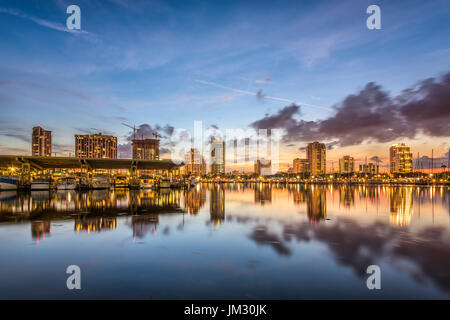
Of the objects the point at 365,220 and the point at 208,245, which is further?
the point at 365,220

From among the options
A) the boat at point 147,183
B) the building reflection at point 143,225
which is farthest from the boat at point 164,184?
the building reflection at point 143,225

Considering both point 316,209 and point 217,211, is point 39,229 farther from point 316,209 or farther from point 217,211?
point 316,209

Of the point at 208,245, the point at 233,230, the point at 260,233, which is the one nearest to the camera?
the point at 208,245

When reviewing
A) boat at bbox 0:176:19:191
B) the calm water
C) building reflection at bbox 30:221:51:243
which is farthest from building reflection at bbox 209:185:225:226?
boat at bbox 0:176:19:191

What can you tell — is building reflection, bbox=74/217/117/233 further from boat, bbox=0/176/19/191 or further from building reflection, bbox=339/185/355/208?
boat, bbox=0/176/19/191

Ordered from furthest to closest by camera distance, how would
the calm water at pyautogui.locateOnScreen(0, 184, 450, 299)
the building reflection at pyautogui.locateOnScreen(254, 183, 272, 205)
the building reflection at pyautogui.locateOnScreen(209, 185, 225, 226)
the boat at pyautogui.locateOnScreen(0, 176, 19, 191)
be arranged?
the boat at pyautogui.locateOnScreen(0, 176, 19, 191) < the building reflection at pyautogui.locateOnScreen(254, 183, 272, 205) < the building reflection at pyautogui.locateOnScreen(209, 185, 225, 226) < the calm water at pyautogui.locateOnScreen(0, 184, 450, 299)

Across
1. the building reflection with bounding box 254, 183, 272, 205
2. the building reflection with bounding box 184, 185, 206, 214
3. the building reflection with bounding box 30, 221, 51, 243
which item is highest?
the building reflection with bounding box 30, 221, 51, 243

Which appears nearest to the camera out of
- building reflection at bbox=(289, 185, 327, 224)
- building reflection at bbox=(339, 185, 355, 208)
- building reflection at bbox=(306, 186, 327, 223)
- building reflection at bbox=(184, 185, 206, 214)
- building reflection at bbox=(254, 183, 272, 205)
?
building reflection at bbox=(306, 186, 327, 223)

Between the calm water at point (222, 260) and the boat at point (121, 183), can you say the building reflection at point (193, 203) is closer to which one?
the calm water at point (222, 260)

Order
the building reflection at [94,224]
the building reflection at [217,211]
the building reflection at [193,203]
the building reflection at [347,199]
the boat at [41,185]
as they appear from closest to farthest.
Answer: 1. the building reflection at [94,224]
2. the building reflection at [217,211]
3. the building reflection at [193,203]
4. the building reflection at [347,199]
5. the boat at [41,185]
